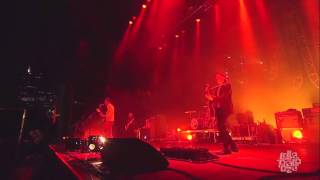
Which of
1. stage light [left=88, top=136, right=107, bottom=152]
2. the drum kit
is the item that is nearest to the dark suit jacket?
stage light [left=88, top=136, right=107, bottom=152]

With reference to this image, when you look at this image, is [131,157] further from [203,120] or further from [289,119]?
[203,120]

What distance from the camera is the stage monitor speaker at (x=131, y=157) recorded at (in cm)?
214

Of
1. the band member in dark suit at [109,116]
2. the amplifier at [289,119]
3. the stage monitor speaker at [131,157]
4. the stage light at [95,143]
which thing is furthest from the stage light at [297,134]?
the stage monitor speaker at [131,157]

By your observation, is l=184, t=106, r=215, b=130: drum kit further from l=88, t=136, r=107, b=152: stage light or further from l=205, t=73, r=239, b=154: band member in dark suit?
l=88, t=136, r=107, b=152: stage light

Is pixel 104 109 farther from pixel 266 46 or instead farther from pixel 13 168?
pixel 266 46

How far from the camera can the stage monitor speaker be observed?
2.14 m

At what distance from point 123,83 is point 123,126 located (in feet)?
5.10

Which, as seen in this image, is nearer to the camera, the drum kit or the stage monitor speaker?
the stage monitor speaker

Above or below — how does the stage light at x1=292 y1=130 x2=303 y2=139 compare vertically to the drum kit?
below

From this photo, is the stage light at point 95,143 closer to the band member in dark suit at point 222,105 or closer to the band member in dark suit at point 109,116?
the band member in dark suit at point 109,116

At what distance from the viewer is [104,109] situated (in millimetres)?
6641

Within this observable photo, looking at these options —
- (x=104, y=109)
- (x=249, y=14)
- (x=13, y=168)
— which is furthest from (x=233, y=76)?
(x=13, y=168)

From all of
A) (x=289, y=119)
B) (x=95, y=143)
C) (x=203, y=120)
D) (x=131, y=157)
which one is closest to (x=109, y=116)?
(x=95, y=143)

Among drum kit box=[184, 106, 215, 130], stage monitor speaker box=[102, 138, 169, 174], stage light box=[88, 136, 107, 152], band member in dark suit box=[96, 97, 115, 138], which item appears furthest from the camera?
drum kit box=[184, 106, 215, 130]
